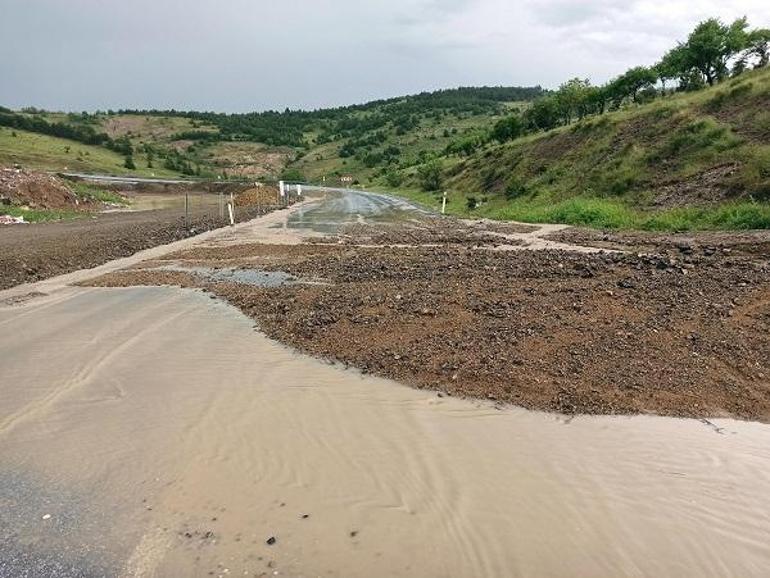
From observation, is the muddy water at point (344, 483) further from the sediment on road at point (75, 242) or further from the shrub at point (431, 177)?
the shrub at point (431, 177)

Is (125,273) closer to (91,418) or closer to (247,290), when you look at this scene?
(247,290)

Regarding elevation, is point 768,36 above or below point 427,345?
above

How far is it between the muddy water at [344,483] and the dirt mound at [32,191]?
1155 inches

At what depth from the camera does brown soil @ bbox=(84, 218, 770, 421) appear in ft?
22.0

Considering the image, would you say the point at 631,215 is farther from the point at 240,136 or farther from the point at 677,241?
the point at 240,136

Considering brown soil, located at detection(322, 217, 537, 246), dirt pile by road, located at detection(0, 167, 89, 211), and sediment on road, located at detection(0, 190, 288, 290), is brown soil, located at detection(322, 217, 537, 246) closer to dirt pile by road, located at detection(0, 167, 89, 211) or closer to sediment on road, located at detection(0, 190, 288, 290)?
sediment on road, located at detection(0, 190, 288, 290)

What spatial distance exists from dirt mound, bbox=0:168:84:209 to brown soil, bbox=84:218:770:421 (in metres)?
23.3

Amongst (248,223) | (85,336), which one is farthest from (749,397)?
(248,223)

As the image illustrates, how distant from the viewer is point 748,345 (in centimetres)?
746

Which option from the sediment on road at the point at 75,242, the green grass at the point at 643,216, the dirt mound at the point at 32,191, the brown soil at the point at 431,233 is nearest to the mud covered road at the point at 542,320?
the sediment on road at the point at 75,242

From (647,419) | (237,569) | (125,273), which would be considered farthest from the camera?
(125,273)

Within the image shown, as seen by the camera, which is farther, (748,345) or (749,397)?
(748,345)

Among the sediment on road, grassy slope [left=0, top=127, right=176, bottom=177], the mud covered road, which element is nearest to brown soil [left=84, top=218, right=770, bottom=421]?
the mud covered road

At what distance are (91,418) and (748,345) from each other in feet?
24.6
